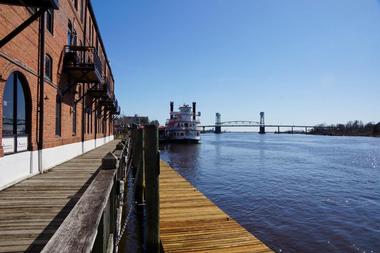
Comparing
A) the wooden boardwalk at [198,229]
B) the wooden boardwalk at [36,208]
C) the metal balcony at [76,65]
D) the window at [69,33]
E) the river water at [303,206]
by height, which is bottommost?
the river water at [303,206]

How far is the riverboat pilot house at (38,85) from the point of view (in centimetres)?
866

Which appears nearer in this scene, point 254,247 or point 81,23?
point 254,247

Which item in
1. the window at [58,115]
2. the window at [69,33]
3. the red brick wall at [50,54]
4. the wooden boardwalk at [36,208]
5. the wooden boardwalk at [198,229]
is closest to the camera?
the wooden boardwalk at [36,208]

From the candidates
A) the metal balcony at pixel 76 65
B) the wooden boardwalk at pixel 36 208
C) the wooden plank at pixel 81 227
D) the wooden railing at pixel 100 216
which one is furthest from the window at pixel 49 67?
the wooden plank at pixel 81 227

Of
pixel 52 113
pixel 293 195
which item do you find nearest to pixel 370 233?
pixel 293 195

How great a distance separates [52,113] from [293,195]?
516 inches

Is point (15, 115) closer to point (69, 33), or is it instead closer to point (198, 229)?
point (198, 229)

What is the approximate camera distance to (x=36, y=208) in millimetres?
6641

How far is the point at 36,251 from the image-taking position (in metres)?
4.42

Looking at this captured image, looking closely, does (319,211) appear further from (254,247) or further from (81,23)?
(81,23)

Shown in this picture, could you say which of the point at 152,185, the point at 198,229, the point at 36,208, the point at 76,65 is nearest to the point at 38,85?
the point at 76,65

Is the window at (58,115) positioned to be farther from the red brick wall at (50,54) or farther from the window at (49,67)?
the window at (49,67)

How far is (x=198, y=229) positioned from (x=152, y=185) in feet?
5.29

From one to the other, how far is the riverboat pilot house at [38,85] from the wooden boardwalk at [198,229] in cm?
471
